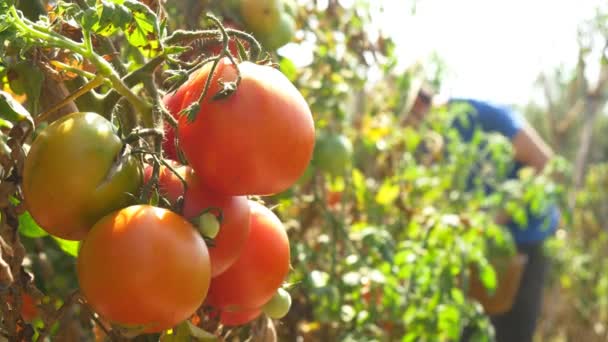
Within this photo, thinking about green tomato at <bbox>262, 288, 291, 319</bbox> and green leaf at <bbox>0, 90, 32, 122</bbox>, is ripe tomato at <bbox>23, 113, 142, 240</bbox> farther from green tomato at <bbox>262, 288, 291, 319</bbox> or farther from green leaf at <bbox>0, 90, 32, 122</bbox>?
green tomato at <bbox>262, 288, 291, 319</bbox>

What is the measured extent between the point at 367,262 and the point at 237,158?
3.11ft

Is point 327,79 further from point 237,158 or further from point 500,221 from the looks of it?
point 500,221

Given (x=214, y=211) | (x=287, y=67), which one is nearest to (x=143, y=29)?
→ (x=214, y=211)

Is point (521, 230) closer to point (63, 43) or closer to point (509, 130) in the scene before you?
point (509, 130)

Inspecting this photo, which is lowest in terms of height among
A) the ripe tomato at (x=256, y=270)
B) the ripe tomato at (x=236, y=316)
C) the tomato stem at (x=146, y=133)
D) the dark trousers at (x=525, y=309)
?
the dark trousers at (x=525, y=309)

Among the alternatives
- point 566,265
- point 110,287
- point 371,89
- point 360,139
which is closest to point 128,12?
point 110,287

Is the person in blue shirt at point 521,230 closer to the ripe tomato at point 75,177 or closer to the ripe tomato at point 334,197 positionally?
the ripe tomato at point 334,197

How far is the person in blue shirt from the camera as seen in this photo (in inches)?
114

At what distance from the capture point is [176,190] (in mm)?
591

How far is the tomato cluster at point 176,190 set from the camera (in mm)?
522

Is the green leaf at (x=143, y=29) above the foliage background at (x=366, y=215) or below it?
above

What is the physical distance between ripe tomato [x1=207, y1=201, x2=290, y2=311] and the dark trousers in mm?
2522

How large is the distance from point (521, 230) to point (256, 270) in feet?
7.80

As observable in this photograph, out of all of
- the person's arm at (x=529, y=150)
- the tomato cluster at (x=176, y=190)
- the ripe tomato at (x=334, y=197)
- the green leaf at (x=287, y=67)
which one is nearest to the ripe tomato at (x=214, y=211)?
the tomato cluster at (x=176, y=190)
